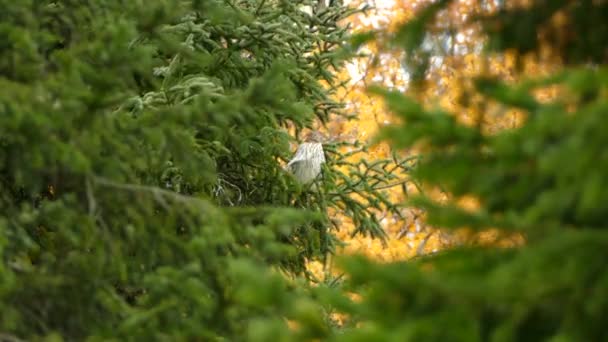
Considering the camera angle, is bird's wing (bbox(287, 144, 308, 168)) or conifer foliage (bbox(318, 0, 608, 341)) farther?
bird's wing (bbox(287, 144, 308, 168))

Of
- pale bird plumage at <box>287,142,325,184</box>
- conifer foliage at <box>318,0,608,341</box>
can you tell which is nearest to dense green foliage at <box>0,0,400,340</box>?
conifer foliage at <box>318,0,608,341</box>

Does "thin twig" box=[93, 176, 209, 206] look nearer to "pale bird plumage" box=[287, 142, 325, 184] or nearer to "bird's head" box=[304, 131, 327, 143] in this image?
"pale bird plumage" box=[287, 142, 325, 184]

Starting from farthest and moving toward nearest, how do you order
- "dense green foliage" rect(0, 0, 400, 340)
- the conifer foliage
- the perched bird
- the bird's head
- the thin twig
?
the bird's head < the perched bird < the thin twig < "dense green foliage" rect(0, 0, 400, 340) < the conifer foliage

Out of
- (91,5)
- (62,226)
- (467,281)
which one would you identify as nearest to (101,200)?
(62,226)

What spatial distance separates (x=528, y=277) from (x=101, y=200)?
2040mm

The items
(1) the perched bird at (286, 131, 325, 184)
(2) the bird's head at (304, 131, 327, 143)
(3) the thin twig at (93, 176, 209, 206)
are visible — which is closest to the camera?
(3) the thin twig at (93, 176, 209, 206)

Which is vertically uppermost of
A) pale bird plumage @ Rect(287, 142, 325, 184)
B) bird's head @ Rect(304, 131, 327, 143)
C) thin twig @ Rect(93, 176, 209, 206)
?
bird's head @ Rect(304, 131, 327, 143)

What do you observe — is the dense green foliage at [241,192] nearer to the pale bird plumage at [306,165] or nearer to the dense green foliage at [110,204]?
the dense green foliage at [110,204]

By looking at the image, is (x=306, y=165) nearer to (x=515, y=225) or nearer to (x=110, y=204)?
(x=110, y=204)

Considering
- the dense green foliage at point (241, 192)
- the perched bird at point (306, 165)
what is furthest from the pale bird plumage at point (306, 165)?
the dense green foliage at point (241, 192)

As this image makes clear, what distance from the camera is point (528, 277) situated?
174 centimetres

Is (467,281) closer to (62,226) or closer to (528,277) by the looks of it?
(528,277)

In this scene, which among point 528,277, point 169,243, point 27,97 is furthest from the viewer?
point 169,243

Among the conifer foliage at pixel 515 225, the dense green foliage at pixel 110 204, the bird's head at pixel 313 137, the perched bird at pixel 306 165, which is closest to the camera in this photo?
the conifer foliage at pixel 515 225
